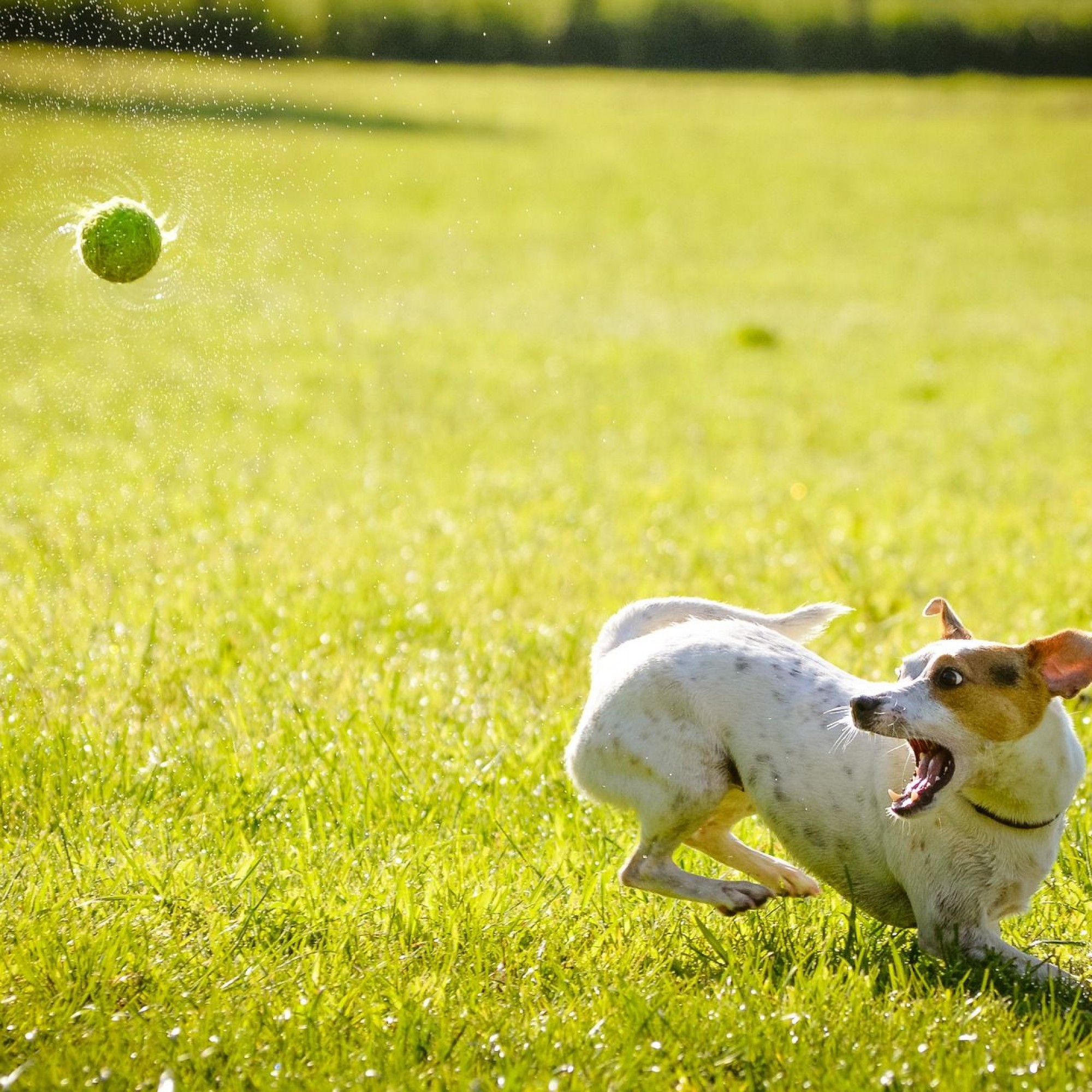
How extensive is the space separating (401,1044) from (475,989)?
0.88 ft

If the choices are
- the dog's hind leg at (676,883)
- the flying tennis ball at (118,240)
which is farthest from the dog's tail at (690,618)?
the flying tennis ball at (118,240)

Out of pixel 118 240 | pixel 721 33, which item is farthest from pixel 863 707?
pixel 721 33

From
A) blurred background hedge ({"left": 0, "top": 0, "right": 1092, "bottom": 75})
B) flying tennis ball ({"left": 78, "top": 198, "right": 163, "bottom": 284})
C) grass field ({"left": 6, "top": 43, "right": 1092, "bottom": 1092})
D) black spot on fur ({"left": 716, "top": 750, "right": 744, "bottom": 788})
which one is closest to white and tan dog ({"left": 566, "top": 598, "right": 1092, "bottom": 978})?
black spot on fur ({"left": 716, "top": 750, "right": 744, "bottom": 788})

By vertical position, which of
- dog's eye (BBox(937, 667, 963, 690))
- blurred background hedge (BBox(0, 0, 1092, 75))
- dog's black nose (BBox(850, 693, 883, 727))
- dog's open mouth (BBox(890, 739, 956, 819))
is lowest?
dog's open mouth (BBox(890, 739, 956, 819))

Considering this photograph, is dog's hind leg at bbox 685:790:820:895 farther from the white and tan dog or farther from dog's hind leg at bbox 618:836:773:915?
dog's hind leg at bbox 618:836:773:915

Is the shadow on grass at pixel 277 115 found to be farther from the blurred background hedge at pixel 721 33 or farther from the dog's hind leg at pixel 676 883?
the dog's hind leg at pixel 676 883

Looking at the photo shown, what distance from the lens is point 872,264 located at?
18.3 metres

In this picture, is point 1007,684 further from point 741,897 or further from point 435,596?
point 435,596

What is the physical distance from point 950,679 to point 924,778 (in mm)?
221

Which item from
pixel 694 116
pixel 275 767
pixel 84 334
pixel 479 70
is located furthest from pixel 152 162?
pixel 479 70

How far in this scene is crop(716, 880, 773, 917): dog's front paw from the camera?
3262 mm

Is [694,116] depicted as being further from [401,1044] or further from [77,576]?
[401,1044]

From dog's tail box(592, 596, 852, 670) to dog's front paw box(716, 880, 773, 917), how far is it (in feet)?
2.59

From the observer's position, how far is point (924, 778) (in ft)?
10.0
